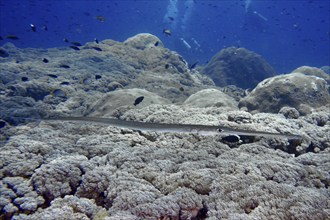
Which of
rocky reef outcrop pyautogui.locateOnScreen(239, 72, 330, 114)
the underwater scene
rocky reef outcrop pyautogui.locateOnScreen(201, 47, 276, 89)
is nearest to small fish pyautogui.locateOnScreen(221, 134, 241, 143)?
the underwater scene

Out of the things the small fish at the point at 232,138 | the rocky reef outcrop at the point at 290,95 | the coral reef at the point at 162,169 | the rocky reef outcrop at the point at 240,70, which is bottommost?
the coral reef at the point at 162,169

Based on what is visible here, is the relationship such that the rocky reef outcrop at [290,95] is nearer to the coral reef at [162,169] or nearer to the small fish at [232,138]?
the coral reef at [162,169]

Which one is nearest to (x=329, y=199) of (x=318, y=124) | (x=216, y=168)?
(x=216, y=168)

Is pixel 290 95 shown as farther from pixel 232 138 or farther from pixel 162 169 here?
pixel 162 169

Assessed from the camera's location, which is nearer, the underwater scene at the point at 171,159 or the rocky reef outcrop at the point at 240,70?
the underwater scene at the point at 171,159

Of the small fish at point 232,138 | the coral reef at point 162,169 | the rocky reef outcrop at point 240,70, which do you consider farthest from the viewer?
the rocky reef outcrop at point 240,70

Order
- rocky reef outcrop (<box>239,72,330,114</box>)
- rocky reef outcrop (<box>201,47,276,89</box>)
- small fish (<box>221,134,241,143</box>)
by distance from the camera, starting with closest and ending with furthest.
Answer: small fish (<box>221,134,241,143</box>) < rocky reef outcrop (<box>239,72,330,114</box>) < rocky reef outcrop (<box>201,47,276,89</box>)

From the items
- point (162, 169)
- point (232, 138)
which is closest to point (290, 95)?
point (232, 138)

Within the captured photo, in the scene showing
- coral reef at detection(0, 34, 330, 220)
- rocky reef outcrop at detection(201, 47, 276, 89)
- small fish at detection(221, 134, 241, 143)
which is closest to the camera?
coral reef at detection(0, 34, 330, 220)

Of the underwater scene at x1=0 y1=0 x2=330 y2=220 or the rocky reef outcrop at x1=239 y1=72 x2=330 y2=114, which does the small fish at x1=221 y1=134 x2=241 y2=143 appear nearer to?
the underwater scene at x1=0 y1=0 x2=330 y2=220

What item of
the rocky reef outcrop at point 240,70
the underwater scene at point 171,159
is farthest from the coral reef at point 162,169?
the rocky reef outcrop at point 240,70

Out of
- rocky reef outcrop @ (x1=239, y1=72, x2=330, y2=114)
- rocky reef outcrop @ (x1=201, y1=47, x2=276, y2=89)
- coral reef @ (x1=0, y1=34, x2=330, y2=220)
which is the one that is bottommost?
coral reef @ (x1=0, y1=34, x2=330, y2=220)

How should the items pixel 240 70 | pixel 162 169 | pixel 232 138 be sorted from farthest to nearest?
pixel 240 70
pixel 232 138
pixel 162 169

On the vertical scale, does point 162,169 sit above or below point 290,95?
below
